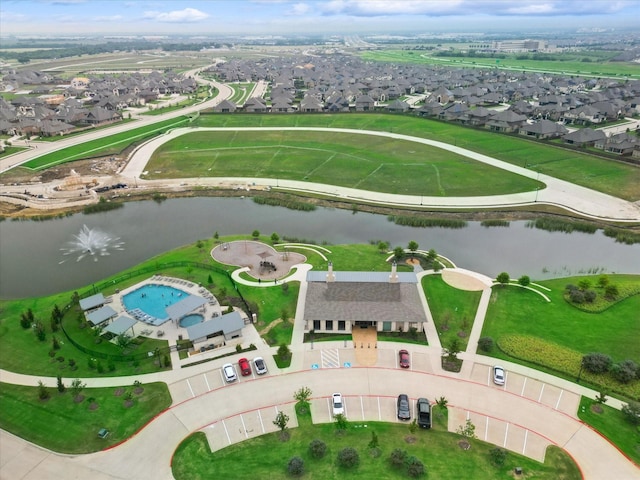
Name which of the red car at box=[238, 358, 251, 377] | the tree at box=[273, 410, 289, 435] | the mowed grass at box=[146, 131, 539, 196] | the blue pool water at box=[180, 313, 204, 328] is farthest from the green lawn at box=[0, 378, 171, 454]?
the mowed grass at box=[146, 131, 539, 196]

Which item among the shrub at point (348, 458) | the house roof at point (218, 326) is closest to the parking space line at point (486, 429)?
the shrub at point (348, 458)

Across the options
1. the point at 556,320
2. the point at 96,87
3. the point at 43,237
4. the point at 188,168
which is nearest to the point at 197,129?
the point at 188,168

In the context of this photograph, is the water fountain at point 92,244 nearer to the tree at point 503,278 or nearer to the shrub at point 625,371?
the tree at point 503,278

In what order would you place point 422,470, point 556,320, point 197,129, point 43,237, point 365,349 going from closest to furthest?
point 422,470 → point 365,349 → point 556,320 → point 43,237 → point 197,129

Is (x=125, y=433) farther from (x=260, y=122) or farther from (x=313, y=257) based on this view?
(x=260, y=122)

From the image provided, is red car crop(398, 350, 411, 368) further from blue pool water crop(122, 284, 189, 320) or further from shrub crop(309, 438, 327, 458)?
blue pool water crop(122, 284, 189, 320)
